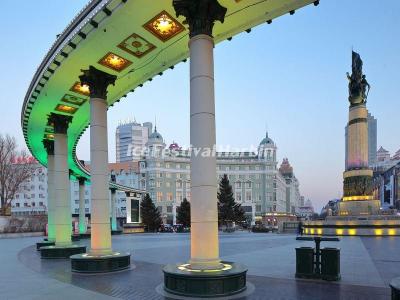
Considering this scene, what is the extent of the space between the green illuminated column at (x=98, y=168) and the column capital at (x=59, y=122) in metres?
5.81

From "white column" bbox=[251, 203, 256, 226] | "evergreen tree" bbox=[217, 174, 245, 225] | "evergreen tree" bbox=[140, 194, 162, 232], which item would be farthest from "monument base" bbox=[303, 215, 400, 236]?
"white column" bbox=[251, 203, 256, 226]

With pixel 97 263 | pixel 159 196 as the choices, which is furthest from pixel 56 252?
pixel 159 196

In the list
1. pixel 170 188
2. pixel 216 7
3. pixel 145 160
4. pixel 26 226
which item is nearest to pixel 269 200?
pixel 170 188

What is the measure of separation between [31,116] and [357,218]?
88.6ft

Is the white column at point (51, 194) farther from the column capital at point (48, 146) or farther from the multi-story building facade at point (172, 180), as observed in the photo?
Answer: the multi-story building facade at point (172, 180)

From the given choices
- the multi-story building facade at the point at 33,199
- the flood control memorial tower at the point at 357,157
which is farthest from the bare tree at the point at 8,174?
the multi-story building facade at the point at 33,199

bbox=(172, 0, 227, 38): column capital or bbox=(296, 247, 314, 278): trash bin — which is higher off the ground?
bbox=(172, 0, 227, 38): column capital

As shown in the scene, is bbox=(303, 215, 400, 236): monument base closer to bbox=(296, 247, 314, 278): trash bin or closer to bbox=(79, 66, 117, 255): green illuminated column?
bbox=(296, 247, 314, 278): trash bin

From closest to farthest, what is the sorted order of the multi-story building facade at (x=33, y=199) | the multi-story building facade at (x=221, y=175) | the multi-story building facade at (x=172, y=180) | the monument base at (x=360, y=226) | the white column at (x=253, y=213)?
1. the monument base at (x=360, y=226)
2. the multi-story building facade at (x=33, y=199)
3. the multi-story building facade at (x=172, y=180)
4. the multi-story building facade at (x=221, y=175)
5. the white column at (x=253, y=213)

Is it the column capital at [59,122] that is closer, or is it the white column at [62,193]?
the white column at [62,193]

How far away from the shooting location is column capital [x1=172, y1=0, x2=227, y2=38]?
896 centimetres

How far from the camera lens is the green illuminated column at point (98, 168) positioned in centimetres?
1305

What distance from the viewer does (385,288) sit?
28.6 feet

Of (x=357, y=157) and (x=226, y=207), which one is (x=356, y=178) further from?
(x=226, y=207)
